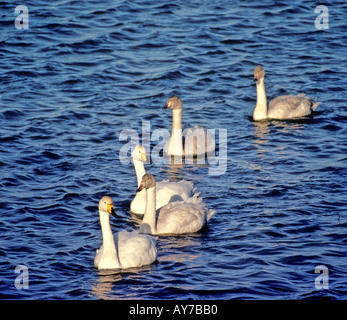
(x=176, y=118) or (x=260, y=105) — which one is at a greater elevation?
(x=260, y=105)

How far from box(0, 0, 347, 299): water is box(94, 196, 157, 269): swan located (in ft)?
0.66

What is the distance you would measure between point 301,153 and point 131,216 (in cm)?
493

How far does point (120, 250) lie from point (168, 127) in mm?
7379

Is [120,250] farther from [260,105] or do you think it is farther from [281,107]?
[281,107]

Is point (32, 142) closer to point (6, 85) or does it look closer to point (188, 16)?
point (6, 85)

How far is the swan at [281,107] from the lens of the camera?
1906 centimetres

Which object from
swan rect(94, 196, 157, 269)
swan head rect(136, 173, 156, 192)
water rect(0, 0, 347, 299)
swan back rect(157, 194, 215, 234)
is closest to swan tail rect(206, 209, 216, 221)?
swan back rect(157, 194, 215, 234)

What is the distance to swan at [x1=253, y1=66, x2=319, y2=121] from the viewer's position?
19062 mm

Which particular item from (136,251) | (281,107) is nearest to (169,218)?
(136,251)

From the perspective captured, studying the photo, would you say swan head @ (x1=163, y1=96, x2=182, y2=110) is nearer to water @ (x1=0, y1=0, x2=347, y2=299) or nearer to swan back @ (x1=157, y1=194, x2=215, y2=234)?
water @ (x1=0, y1=0, x2=347, y2=299)

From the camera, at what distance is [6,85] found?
20.5 meters

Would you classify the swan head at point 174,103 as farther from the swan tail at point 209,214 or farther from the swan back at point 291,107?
the swan tail at point 209,214

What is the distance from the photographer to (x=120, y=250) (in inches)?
451

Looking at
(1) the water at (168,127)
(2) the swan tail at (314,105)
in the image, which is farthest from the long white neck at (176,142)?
(2) the swan tail at (314,105)
